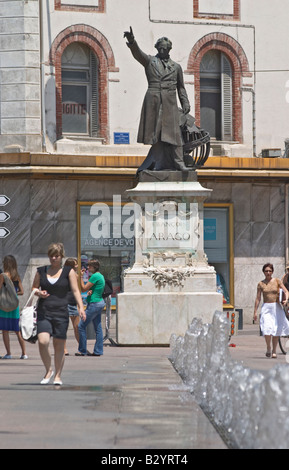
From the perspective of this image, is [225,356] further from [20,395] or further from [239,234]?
[239,234]

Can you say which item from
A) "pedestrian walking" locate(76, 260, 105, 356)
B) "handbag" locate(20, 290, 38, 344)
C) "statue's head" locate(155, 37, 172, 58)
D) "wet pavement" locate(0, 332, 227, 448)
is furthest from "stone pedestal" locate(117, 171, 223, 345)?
"handbag" locate(20, 290, 38, 344)

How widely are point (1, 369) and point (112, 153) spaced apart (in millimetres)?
14150

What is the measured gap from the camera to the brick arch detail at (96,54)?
1135 inches

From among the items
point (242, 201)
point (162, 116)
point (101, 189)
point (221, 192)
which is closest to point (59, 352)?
point (162, 116)

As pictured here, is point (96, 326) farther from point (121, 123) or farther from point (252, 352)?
point (121, 123)

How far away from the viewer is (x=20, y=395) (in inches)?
464

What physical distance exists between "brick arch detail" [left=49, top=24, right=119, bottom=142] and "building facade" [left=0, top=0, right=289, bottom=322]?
0.10 ft

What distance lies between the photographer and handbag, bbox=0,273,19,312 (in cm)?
1753

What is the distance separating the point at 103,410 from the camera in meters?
10.5

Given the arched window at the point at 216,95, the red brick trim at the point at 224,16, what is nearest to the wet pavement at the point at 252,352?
the arched window at the point at 216,95

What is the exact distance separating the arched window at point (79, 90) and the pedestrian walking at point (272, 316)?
11495 mm

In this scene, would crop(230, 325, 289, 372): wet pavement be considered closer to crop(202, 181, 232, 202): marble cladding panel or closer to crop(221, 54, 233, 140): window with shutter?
crop(202, 181, 232, 202): marble cladding panel

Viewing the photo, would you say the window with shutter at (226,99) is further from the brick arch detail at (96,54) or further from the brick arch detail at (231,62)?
the brick arch detail at (96,54)

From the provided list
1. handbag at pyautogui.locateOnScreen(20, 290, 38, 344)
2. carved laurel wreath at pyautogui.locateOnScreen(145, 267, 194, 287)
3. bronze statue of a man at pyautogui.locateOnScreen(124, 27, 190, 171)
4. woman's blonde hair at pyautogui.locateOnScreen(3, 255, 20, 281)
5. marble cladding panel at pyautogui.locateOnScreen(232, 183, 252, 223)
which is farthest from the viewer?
marble cladding panel at pyautogui.locateOnScreen(232, 183, 252, 223)
